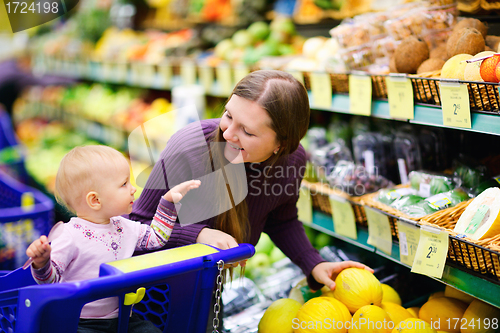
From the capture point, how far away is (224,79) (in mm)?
2586

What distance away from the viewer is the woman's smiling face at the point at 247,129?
115 centimetres

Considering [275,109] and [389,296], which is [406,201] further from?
[275,109]

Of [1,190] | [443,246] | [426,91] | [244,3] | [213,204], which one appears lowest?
[1,190]

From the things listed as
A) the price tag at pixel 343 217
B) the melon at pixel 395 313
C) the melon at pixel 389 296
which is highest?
the price tag at pixel 343 217

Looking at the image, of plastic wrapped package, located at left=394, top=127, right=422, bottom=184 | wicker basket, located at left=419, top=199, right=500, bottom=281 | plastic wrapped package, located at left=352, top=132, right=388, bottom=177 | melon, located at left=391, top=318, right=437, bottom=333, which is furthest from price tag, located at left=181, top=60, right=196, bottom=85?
melon, located at left=391, top=318, right=437, bottom=333

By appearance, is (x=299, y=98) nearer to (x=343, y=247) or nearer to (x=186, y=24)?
(x=343, y=247)

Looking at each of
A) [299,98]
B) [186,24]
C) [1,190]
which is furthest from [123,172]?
[186,24]

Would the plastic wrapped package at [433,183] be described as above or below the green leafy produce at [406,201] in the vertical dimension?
above

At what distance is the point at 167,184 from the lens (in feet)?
4.25

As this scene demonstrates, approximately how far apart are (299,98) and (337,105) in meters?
0.60

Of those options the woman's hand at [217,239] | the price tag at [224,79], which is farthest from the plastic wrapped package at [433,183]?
the price tag at [224,79]

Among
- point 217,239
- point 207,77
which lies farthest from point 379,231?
point 207,77

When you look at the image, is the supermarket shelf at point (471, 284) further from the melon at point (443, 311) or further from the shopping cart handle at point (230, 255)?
the shopping cart handle at point (230, 255)

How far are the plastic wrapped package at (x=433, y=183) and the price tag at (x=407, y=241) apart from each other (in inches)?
9.2
